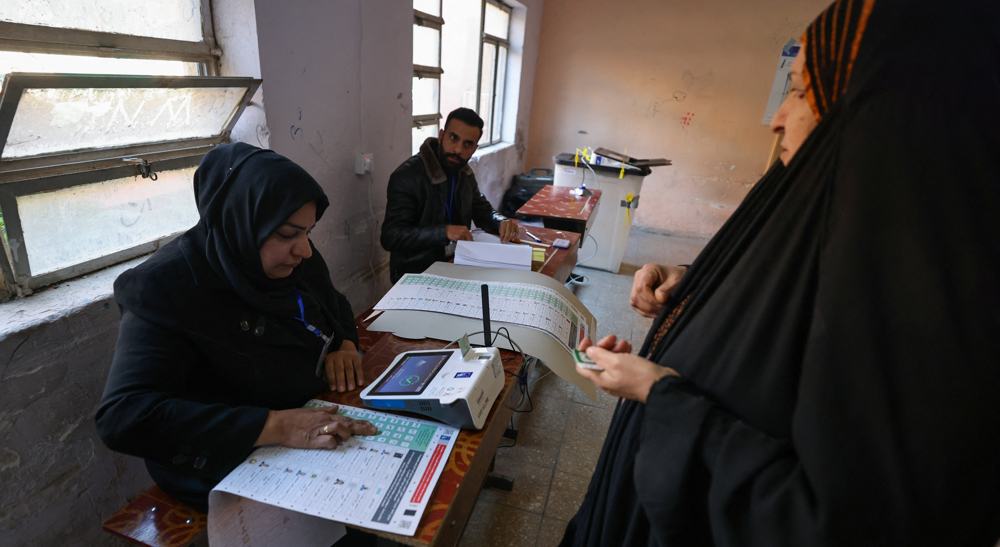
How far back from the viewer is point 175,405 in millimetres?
857

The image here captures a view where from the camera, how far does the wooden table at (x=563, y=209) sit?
10.2ft

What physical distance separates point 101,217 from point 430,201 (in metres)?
1.38

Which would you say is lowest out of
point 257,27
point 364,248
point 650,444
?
point 364,248

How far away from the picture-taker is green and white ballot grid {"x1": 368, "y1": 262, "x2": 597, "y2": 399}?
4.28ft

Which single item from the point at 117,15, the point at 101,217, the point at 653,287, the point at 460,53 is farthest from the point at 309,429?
the point at 460,53

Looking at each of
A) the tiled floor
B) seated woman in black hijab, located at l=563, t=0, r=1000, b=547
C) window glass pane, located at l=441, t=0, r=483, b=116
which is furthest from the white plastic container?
seated woman in black hijab, located at l=563, t=0, r=1000, b=547

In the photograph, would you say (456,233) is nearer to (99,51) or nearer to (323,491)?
(99,51)

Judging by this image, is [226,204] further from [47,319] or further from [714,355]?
[714,355]

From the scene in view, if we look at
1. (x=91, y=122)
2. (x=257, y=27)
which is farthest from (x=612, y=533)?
(x=257, y=27)

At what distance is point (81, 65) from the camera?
1276 millimetres

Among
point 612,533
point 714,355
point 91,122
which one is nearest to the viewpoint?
point 714,355

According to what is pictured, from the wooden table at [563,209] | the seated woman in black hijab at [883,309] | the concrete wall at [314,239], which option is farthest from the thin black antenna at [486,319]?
the wooden table at [563,209]

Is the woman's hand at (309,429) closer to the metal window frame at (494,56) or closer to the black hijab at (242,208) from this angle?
the black hijab at (242,208)

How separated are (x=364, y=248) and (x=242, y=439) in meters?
1.91
